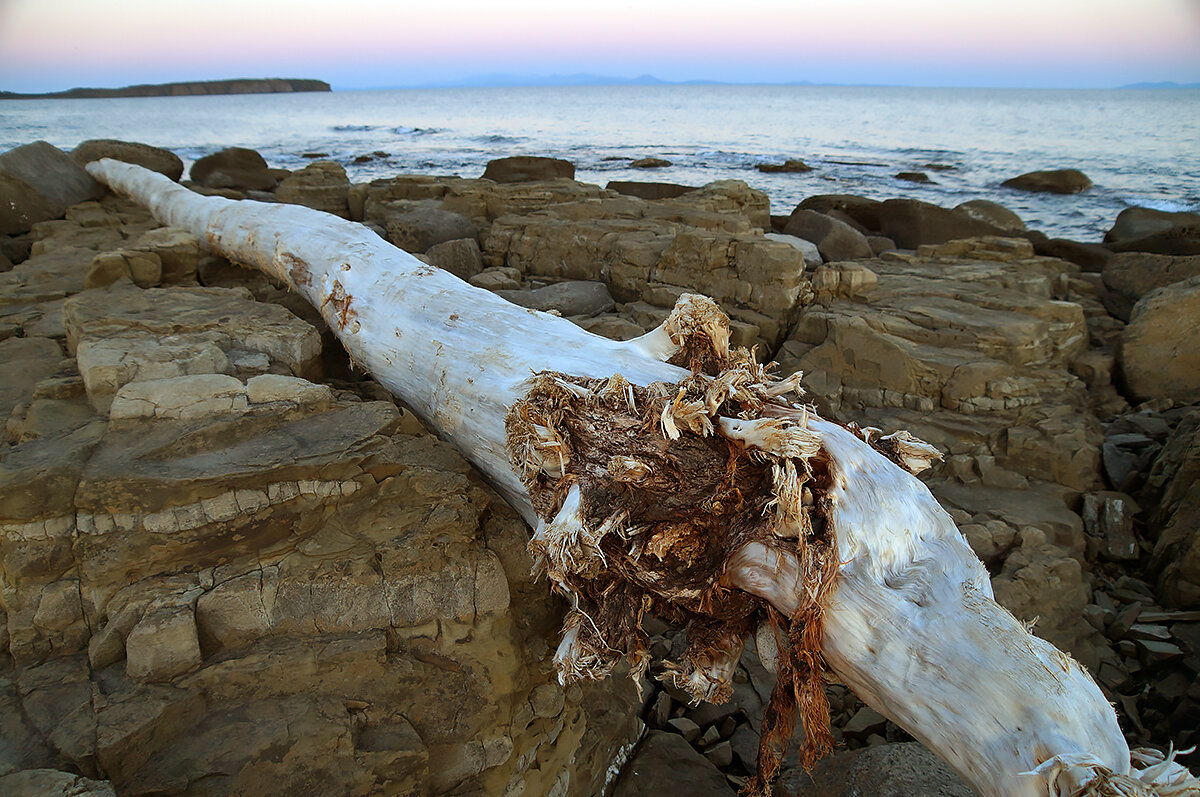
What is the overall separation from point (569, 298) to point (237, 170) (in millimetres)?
9040

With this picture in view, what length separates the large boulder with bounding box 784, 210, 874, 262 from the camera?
7816mm

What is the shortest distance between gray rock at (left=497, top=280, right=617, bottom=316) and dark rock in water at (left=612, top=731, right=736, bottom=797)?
3.33 meters

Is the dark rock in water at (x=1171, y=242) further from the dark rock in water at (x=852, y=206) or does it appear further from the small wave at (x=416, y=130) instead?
the small wave at (x=416, y=130)

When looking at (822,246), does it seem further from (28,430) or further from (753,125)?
(753,125)

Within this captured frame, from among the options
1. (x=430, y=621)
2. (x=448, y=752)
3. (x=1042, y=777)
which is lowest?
(x=448, y=752)

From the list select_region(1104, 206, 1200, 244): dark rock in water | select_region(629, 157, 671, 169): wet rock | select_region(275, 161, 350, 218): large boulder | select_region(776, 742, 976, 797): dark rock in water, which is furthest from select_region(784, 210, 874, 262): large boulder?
select_region(629, 157, 671, 169): wet rock

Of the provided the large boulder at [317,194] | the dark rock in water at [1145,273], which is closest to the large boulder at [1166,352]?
the dark rock in water at [1145,273]

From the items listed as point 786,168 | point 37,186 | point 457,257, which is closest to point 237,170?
point 37,186

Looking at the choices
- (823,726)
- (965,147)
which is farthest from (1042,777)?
(965,147)

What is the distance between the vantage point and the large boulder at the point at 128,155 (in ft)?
→ 28.2

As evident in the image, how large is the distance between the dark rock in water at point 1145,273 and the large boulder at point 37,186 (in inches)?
414

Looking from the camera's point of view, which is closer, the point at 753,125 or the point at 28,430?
the point at 28,430

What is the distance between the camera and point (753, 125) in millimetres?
42875

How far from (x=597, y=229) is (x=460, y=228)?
1.68m
